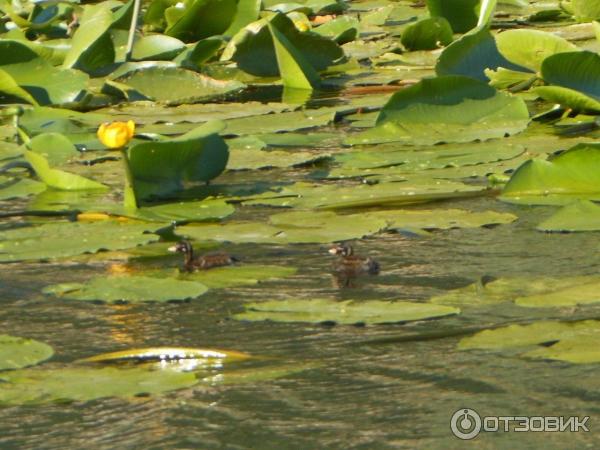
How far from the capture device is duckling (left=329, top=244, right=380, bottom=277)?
2148 millimetres

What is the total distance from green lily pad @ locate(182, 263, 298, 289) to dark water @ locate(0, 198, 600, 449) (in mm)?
16

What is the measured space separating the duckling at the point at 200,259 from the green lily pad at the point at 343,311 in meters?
0.24

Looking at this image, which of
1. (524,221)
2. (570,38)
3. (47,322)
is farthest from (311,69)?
(47,322)

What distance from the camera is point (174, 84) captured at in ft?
13.9

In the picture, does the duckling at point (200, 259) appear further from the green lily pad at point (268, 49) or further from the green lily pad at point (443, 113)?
the green lily pad at point (268, 49)

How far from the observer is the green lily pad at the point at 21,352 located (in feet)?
5.78

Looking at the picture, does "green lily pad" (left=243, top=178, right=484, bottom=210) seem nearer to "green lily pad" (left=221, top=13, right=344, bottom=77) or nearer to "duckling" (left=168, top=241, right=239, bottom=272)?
"duckling" (left=168, top=241, right=239, bottom=272)

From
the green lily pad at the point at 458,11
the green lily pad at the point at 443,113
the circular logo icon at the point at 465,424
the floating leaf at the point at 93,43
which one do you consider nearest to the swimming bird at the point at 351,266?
→ the circular logo icon at the point at 465,424

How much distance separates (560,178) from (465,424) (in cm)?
124

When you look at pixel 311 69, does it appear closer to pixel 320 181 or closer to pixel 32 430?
pixel 320 181

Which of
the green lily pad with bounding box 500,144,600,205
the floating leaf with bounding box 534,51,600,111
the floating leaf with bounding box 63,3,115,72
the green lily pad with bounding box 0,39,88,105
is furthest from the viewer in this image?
the floating leaf with bounding box 63,3,115,72

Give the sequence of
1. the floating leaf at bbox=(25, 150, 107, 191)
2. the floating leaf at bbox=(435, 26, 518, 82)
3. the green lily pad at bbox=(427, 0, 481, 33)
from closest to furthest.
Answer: the floating leaf at bbox=(25, 150, 107, 191) → the floating leaf at bbox=(435, 26, 518, 82) → the green lily pad at bbox=(427, 0, 481, 33)

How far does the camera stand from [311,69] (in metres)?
4.38

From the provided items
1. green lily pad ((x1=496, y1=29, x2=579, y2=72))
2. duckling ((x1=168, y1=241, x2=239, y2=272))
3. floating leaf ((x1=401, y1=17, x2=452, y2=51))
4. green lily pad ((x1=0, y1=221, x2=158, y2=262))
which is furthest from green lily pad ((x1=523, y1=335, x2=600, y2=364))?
floating leaf ((x1=401, y1=17, x2=452, y2=51))
